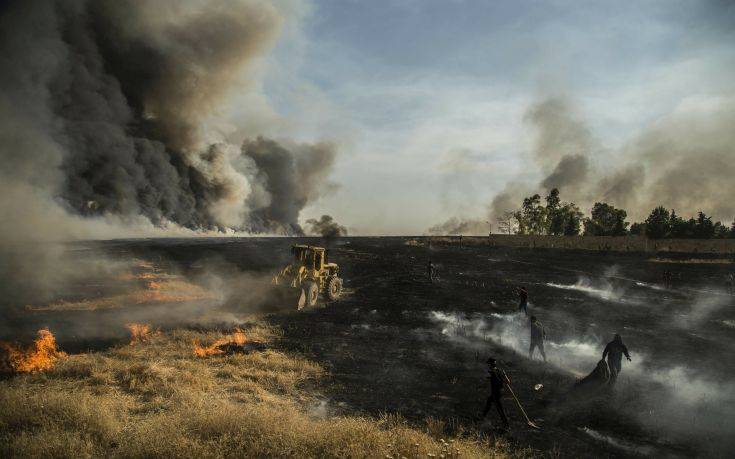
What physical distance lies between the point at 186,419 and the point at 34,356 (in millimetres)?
7287

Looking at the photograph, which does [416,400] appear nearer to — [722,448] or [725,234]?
[722,448]

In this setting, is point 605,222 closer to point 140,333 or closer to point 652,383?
point 652,383

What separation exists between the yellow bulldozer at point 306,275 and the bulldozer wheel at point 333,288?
6 cm

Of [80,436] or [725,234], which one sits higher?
[725,234]

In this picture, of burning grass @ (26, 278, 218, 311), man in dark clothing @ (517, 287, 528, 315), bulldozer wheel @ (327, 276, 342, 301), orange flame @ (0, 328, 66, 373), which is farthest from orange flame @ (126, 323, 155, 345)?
man in dark clothing @ (517, 287, 528, 315)

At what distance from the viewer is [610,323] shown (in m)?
18.5

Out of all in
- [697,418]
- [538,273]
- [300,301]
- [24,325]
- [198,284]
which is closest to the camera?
[697,418]

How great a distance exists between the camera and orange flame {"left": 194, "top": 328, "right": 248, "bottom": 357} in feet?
41.2

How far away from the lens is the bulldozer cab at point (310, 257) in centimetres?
2064

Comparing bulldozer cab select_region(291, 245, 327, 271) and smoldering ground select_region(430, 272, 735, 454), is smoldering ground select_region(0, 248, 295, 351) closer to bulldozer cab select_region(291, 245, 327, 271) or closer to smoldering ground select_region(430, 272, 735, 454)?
bulldozer cab select_region(291, 245, 327, 271)

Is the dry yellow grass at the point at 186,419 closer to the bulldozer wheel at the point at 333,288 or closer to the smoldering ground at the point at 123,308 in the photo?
the smoldering ground at the point at 123,308

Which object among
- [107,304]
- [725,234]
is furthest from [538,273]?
[725,234]

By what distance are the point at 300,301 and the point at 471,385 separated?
11.3 meters

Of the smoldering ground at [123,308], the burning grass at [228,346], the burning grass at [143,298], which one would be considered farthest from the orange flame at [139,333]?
the burning grass at [143,298]
